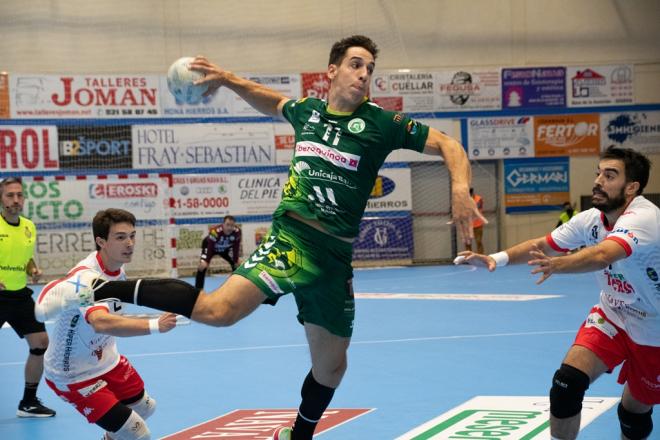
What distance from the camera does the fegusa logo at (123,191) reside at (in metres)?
23.6

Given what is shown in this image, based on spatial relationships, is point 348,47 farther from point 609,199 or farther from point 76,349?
point 76,349

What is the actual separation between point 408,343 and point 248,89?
644 centimetres

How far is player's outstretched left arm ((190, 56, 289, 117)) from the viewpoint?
6.01 m

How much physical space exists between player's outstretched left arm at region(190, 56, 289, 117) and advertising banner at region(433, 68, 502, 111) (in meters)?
21.1

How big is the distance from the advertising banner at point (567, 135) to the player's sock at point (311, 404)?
22.6 meters

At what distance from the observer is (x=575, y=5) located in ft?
91.6

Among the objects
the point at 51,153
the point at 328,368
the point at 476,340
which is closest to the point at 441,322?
the point at 476,340

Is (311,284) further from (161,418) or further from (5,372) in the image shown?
(5,372)

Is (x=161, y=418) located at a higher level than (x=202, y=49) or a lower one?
lower

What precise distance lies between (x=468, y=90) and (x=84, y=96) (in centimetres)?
1115

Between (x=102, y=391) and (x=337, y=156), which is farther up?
(x=337, y=156)

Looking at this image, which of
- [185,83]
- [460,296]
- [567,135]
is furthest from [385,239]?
[185,83]

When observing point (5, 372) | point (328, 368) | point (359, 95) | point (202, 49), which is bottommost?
point (5, 372)

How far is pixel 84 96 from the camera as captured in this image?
2452cm
